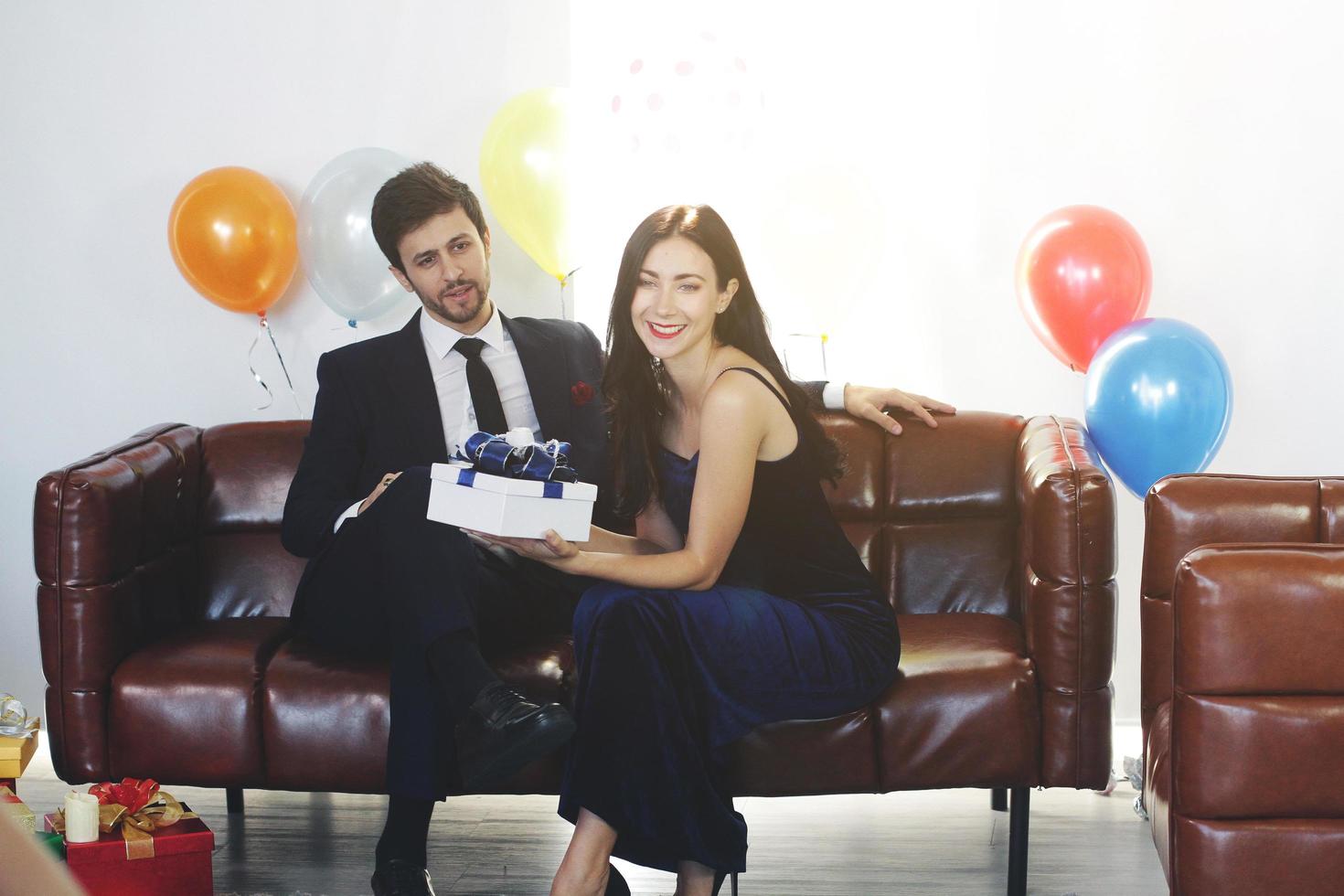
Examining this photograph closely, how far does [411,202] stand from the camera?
275 cm

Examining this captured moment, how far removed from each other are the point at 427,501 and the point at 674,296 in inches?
21.6

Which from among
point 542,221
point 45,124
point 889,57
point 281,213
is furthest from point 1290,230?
point 45,124

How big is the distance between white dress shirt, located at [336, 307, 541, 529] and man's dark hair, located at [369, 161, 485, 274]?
0.59 feet

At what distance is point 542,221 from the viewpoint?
3117mm

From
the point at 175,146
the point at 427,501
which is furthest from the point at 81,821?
the point at 175,146

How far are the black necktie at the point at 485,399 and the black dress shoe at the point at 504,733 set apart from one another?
2.52 feet

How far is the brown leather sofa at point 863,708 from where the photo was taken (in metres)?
2.27

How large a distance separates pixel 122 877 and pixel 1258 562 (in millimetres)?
1789

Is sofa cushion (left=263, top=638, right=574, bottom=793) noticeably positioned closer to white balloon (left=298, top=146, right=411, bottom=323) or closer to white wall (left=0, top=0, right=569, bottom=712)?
white balloon (left=298, top=146, right=411, bottom=323)

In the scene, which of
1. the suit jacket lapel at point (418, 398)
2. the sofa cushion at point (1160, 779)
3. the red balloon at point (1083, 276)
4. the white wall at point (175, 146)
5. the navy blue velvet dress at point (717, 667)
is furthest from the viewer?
the white wall at point (175, 146)

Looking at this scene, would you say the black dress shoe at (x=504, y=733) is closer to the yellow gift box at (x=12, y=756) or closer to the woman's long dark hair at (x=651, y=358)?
the woman's long dark hair at (x=651, y=358)

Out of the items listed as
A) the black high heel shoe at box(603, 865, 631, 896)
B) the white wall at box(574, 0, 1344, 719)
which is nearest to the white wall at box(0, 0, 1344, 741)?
the white wall at box(574, 0, 1344, 719)

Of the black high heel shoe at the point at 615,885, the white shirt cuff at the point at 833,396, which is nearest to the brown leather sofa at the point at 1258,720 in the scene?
the black high heel shoe at the point at 615,885

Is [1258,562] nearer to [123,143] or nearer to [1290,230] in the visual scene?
[1290,230]
